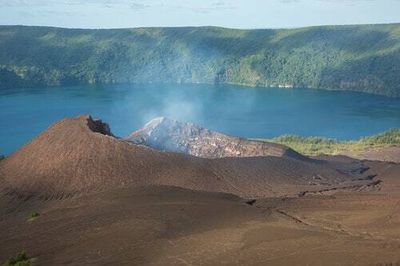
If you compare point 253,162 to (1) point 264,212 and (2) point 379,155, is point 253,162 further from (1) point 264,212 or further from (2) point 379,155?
(2) point 379,155

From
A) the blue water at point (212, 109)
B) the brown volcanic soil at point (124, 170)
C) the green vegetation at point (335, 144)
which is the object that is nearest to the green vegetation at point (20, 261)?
the brown volcanic soil at point (124, 170)

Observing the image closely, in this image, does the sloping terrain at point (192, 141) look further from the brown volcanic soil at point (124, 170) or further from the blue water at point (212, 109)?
the blue water at point (212, 109)

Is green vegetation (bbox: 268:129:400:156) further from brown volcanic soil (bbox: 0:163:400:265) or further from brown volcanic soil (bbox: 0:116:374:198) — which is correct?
brown volcanic soil (bbox: 0:163:400:265)

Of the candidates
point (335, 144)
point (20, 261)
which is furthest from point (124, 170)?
point (335, 144)

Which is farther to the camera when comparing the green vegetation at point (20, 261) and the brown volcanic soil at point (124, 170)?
the brown volcanic soil at point (124, 170)

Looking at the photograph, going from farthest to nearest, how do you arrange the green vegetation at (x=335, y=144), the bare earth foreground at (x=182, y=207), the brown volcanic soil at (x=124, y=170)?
the green vegetation at (x=335, y=144) < the brown volcanic soil at (x=124, y=170) < the bare earth foreground at (x=182, y=207)

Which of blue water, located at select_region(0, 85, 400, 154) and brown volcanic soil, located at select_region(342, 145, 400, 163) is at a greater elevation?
brown volcanic soil, located at select_region(342, 145, 400, 163)

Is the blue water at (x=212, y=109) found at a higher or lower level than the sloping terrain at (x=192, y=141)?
lower

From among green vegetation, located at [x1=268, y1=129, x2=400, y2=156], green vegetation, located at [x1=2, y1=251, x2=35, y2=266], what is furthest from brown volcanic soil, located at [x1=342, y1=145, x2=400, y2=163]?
green vegetation, located at [x1=2, y1=251, x2=35, y2=266]
